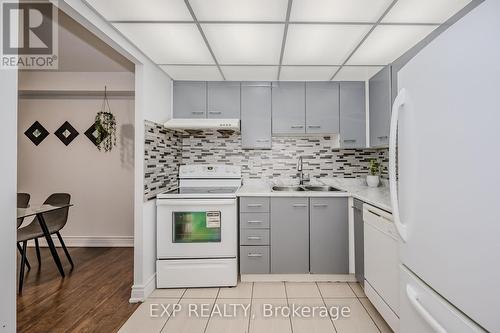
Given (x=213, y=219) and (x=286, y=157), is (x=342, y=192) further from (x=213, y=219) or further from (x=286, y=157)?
(x=213, y=219)

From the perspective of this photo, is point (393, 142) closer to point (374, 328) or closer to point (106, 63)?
point (374, 328)

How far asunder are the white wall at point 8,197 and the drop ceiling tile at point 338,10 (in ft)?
4.99

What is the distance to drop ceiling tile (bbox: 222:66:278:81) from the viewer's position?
260 centimetres

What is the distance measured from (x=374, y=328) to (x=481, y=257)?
4.71ft

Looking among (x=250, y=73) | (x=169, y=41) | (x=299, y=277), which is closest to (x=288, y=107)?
(x=250, y=73)

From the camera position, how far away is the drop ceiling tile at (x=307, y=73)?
2.59 metres

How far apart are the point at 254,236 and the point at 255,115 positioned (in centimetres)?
139

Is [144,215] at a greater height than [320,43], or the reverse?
[320,43]

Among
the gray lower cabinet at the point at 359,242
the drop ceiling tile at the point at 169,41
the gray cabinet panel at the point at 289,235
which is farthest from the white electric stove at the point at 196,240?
the drop ceiling tile at the point at 169,41

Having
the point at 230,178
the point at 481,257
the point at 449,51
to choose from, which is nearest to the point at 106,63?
the point at 230,178

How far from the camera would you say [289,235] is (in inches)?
100

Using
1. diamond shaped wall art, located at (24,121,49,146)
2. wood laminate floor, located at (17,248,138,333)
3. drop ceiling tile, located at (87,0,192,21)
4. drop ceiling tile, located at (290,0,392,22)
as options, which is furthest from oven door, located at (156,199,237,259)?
diamond shaped wall art, located at (24,121,49,146)

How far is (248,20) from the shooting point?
174 cm

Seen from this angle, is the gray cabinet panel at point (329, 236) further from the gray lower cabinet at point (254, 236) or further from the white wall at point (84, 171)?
the white wall at point (84, 171)
